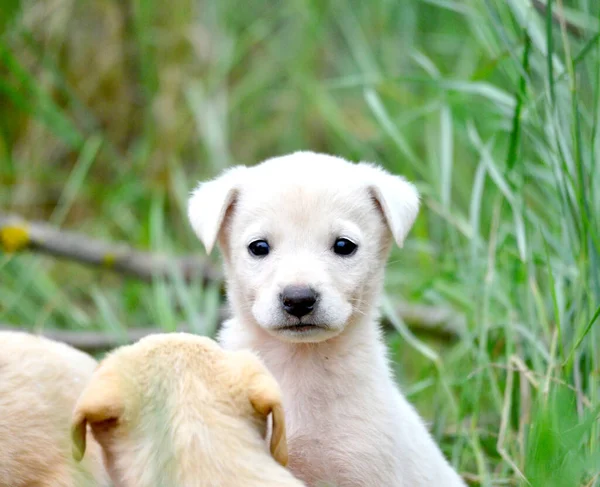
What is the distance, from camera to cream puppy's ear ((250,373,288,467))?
3.02 meters

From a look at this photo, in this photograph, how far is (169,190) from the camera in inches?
328

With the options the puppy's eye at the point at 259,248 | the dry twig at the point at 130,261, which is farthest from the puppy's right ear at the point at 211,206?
the dry twig at the point at 130,261

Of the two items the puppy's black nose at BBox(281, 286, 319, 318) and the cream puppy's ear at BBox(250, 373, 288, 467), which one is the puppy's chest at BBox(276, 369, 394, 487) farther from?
the cream puppy's ear at BBox(250, 373, 288, 467)

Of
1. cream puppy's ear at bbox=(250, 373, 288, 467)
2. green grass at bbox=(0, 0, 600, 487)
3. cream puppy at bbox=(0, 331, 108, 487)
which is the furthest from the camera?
green grass at bbox=(0, 0, 600, 487)

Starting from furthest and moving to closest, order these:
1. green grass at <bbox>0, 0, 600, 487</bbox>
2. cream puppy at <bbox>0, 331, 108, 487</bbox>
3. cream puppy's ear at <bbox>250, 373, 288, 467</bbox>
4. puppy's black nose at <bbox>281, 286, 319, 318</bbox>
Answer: green grass at <bbox>0, 0, 600, 487</bbox>, puppy's black nose at <bbox>281, 286, 319, 318</bbox>, cream puppy at <bbox>0, 331, 108, 487</bbox>, cream puppy's ear at <bbox>250, 373, 288, 467</bbox>

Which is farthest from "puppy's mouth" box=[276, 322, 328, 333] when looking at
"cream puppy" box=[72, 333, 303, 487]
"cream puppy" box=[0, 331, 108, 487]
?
"cream puppy" box=[0, 331, 108, 487]

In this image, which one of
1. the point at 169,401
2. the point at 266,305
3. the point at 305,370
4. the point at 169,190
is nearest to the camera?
the point at 169,401

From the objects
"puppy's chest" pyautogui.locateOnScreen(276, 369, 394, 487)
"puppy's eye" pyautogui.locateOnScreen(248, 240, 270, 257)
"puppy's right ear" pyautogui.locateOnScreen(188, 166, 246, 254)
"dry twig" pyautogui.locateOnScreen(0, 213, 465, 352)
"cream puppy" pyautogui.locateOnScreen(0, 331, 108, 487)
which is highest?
"puppy's right ear" pyautogui.locateOnScreen(188, 166, 246, 254)

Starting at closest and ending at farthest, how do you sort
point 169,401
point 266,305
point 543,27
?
point 169,401 → point 266,305 → point 543,27

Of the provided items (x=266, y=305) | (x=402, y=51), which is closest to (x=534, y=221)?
(x=266, y=305)

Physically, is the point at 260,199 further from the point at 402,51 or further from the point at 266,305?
the point at 402,51

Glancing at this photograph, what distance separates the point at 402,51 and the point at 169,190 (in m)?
2.36

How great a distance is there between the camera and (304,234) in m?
3.89

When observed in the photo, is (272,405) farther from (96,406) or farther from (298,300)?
(298,300)
